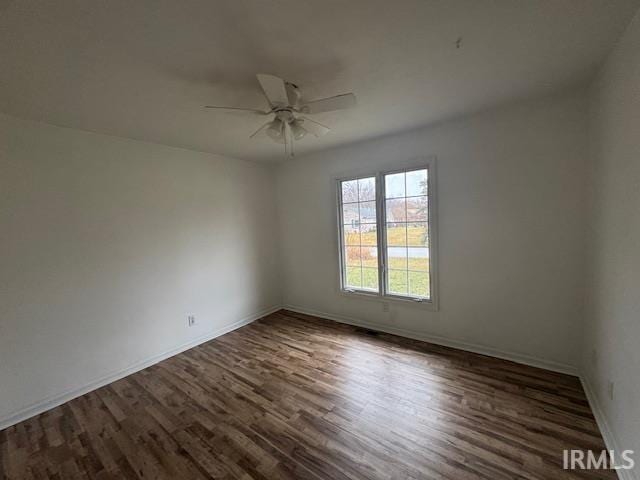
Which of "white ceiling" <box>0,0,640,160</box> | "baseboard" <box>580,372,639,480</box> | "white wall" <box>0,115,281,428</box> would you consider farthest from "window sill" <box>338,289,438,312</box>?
"white ceiling" <box>0,0,640,160</box>

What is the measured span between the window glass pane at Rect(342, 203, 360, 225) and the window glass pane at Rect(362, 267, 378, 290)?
67cm

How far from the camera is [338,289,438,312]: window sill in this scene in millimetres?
3039

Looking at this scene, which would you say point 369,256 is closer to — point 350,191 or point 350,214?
point 350,214

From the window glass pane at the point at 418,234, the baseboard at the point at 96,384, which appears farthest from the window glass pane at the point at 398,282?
the baseboard at the point at 96,384

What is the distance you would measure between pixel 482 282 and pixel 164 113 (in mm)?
3427

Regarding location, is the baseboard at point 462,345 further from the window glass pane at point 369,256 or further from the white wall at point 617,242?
the window glass pane at point 369,256

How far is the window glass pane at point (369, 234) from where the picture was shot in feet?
11.2

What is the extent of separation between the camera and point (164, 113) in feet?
7.29

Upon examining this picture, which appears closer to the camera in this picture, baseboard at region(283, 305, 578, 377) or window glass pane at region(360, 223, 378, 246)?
baseboard at region(283, 305, 578, 377)

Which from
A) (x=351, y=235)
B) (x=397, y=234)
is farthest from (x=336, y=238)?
(x=397, y=234)

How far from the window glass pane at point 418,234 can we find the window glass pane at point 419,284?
0.36 m

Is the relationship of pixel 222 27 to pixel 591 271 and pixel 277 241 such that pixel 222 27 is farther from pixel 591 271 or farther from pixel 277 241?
pixel 277 241

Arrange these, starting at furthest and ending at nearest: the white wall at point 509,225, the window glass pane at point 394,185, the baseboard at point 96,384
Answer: the window glass pane at point 394,185, the white wall at point 509,225, the baseboard at point 96,384

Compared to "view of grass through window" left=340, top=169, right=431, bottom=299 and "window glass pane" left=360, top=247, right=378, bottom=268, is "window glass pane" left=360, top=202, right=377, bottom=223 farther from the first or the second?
"window glass pane" left=360, top=247, right=378, bottom=268
